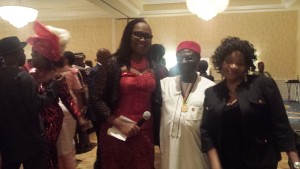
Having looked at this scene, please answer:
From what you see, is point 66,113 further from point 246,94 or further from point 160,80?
point 246,94

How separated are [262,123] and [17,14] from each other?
6.48m

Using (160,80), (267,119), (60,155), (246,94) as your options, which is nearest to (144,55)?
(160,80)

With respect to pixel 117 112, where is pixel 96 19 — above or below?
above

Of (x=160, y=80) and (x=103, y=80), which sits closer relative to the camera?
(x=103, y=80)

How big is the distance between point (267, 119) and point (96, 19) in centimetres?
1035

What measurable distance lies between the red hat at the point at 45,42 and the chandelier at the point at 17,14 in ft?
16.0

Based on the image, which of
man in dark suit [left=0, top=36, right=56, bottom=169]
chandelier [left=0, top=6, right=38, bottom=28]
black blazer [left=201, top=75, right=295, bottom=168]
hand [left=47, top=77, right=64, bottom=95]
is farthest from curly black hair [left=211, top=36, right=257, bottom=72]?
chandelier [left=0, top=6, right=38, bottom=28]

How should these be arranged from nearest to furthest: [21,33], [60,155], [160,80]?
[160,80]
[60,155]
[21,33]

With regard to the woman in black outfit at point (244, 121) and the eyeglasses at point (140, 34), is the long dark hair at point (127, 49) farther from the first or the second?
the woman in black outfit at point (244, 121)

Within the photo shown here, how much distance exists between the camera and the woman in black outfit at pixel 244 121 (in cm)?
182

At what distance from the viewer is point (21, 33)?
9.58 meters

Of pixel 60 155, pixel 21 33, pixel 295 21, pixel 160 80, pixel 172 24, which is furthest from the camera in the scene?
pixel 172 24

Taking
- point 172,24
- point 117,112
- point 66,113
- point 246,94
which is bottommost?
point 66,113

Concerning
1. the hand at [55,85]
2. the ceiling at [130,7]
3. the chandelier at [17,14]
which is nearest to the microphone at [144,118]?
the hand at [55,85]
